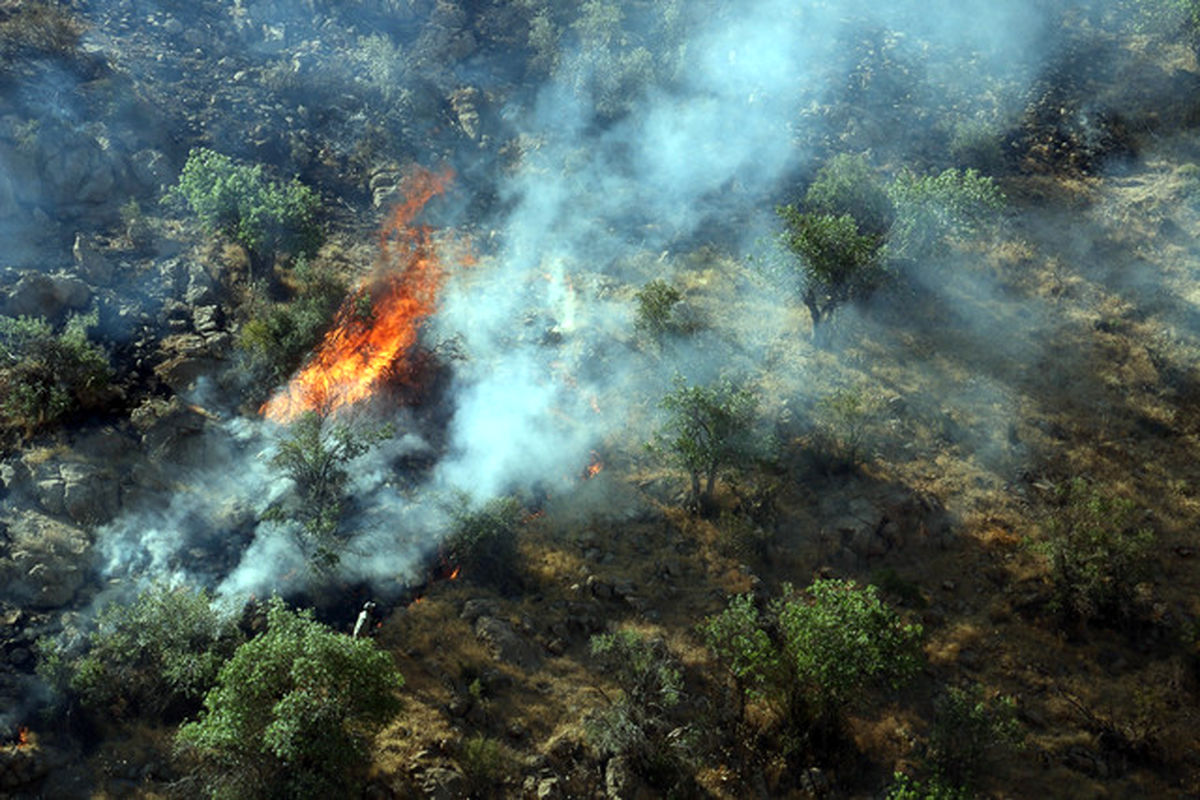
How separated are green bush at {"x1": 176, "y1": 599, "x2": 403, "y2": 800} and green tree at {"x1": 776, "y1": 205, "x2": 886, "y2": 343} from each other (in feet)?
70.8

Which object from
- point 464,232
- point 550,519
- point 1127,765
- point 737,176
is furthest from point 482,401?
point 1127,765

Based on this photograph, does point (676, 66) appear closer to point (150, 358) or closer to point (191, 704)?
point (150, 358)

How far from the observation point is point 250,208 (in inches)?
1334

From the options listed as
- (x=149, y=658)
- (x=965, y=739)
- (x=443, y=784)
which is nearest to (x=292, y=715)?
(x=443, y=784)

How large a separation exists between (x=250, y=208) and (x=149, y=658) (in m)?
20.4

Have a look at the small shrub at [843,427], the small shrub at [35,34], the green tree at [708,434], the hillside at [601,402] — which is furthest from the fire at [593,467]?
the small shrub at [35,34]

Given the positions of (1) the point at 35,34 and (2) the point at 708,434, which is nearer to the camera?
(2) the point at 708,434

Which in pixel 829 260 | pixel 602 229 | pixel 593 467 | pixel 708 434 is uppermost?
pixel 829 260

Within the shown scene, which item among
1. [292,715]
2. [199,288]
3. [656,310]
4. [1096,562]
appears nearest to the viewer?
[292,715]

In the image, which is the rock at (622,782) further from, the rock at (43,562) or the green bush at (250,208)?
the green bush at (250,208)

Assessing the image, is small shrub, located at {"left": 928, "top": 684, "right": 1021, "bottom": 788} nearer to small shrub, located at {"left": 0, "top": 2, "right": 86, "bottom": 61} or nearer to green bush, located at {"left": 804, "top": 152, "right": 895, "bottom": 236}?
green bush, located at {"left": 804, "top": 152, "right": 895, "bottom": 236}

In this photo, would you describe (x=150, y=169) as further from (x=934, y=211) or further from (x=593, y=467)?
(x=934, y=211)

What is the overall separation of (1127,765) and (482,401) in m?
22.7

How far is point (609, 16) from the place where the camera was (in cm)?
4859
